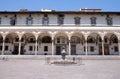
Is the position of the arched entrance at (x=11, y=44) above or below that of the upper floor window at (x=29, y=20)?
below

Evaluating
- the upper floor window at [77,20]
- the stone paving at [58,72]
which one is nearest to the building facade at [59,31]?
the upper floor window at [77,20]

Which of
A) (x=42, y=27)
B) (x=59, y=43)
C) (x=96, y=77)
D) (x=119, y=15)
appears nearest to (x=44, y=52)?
(x=59, y=43)

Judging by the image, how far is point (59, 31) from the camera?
3166cm

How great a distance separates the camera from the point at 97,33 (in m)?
31.6

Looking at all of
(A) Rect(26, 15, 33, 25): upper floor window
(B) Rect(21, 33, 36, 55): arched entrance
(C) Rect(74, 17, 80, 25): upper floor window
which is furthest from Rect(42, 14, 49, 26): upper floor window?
(C) Rect(74, 17, 80, 25): upper floor window

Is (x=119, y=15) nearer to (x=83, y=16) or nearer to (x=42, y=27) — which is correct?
(x=83, y=16)

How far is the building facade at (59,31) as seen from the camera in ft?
104

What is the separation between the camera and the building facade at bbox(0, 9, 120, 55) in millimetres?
31578

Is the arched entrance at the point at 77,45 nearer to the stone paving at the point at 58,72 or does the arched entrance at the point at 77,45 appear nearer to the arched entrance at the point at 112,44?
the arched entrance at the point at 112,44

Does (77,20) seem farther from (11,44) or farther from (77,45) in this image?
(11,44)

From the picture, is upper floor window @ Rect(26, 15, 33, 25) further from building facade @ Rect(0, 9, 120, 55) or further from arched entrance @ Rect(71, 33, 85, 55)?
arched entrance @ Rect(71, 33, 85, 55)

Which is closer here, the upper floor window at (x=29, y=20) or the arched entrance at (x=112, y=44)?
the upper floor window at (x=29, y=20)

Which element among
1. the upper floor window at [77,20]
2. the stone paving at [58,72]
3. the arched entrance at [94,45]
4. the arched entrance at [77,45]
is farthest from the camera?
the arched entrance at [77,45]

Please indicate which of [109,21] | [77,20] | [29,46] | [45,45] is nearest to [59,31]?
[77,20]
